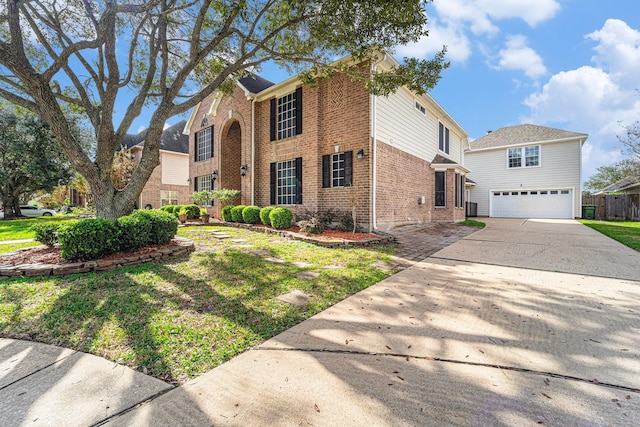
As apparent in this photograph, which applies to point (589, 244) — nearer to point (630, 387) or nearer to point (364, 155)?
point (364, 155)

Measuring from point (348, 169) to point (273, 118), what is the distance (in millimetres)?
4883

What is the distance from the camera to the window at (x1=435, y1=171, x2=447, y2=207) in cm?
1426

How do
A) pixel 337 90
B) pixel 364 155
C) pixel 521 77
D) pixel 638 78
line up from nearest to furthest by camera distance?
pixel 364 155
pixel 337 90
pixel 638 78
pixel 521 77

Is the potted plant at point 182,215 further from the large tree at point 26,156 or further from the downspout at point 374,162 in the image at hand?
the large tree at point 26,156

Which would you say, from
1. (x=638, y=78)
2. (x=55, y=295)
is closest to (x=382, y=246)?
(x=55, y=295)

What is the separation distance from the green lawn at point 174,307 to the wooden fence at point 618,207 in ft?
72.3

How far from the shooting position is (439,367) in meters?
2.17

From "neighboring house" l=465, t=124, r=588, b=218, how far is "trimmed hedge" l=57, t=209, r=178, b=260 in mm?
22201

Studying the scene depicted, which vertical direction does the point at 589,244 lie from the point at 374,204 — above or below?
below

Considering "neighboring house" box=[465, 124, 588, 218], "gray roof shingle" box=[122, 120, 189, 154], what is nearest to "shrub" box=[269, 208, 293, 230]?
"gray roof shingle" box=[122, 120, 189, 154]

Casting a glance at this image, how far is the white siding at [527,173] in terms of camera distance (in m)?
18.1

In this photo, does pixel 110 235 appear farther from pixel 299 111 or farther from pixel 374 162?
pixel 299 111

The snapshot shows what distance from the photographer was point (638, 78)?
1495cm

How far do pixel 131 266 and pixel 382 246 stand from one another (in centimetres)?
585
